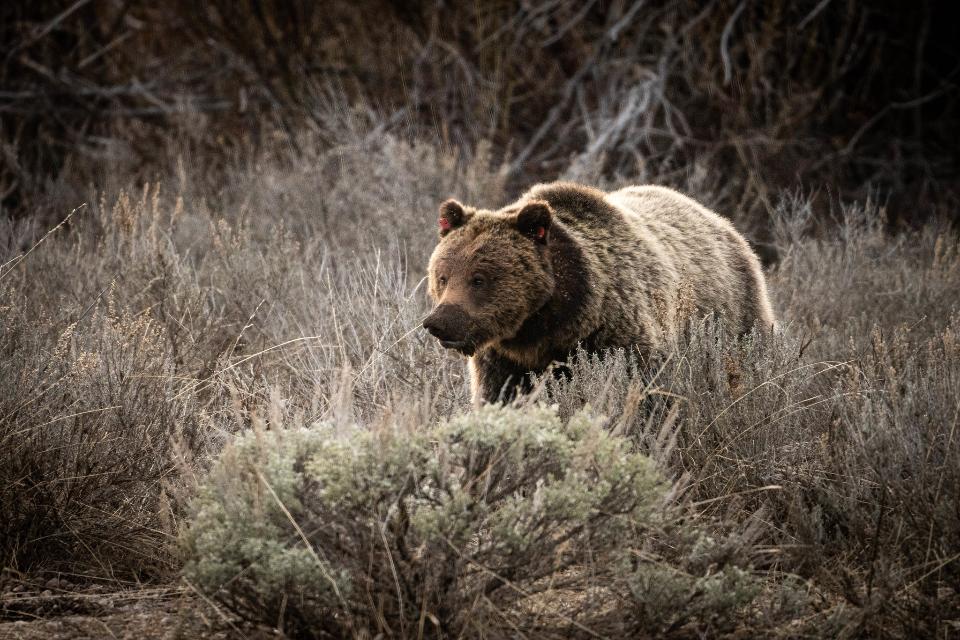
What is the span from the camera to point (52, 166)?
11109 millimetres

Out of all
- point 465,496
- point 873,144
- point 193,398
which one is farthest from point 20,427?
point 873,144

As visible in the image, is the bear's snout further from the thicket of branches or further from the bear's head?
the thicket of branches

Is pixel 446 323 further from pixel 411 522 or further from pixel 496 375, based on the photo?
pixel 411 522

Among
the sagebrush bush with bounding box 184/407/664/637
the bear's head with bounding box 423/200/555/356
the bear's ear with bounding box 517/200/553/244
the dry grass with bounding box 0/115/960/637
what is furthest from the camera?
the bear's ear with bounding box 517/200/553/244

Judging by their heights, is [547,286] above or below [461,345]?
above

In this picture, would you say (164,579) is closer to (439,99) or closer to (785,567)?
(785,567)

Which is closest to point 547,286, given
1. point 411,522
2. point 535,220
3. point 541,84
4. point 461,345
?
point 535,220

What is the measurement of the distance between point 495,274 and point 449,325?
1.26 feet

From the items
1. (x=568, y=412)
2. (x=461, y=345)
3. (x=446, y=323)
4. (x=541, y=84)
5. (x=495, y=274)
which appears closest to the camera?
(x=568, y=412)

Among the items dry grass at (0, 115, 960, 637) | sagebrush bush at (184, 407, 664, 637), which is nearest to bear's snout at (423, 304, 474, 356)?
dry grass at (0, 115, 960, 637)

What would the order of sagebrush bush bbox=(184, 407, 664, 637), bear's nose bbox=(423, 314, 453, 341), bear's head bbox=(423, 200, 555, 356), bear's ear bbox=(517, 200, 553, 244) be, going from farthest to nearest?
bear's ear bbox=(517, 200, 553, 244)
bear's head bbox=(423, 200, 555, 356)
bear's nose bbox=(423, 314, 453, 341)
sagebrush bush bbox=(184, 407, 664, 637)

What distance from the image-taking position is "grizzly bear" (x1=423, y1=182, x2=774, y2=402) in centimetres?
417

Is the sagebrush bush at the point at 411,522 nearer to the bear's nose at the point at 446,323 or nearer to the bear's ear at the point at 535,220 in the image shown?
the bear's nose at the point at 446,323

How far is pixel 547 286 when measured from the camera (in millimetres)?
4238
